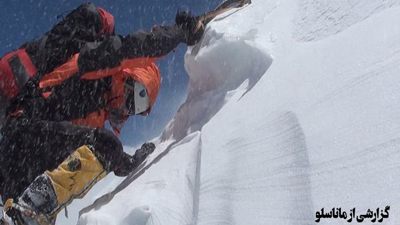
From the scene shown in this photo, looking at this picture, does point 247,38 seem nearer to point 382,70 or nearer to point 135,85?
point 135,85

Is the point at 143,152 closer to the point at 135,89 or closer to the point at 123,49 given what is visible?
the point at 135,89

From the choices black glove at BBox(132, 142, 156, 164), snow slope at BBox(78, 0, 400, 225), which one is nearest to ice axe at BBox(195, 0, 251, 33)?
snow slope at BBox(78, 0, 400, 225)

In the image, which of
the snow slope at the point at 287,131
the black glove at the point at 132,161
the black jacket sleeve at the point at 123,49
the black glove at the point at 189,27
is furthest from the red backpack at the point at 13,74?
the black glove at the point at 189,27

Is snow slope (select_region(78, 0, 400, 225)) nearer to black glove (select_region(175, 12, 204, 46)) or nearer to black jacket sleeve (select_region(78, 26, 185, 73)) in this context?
black glove (select_region(175, 12, 204, 46))

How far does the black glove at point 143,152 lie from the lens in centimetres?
377

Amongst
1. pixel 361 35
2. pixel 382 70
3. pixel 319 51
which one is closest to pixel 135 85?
pixel 319 51

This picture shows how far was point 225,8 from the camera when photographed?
480 cm

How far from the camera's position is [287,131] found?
2.41 m

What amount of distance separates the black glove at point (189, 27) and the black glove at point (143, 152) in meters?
0.89

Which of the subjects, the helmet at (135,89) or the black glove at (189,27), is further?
the black glove at (189,27)

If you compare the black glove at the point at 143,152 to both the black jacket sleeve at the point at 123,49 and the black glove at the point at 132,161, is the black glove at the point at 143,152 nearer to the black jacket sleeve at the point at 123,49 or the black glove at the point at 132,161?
the black glove at the point at 132,161

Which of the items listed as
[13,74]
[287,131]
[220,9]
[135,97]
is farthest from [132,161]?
[220,9]

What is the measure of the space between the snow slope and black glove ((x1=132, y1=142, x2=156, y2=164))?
0.20 feet

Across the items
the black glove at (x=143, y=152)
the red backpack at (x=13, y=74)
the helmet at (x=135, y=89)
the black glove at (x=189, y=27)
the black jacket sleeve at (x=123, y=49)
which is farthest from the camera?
the black glove at (x=189, y=27)
